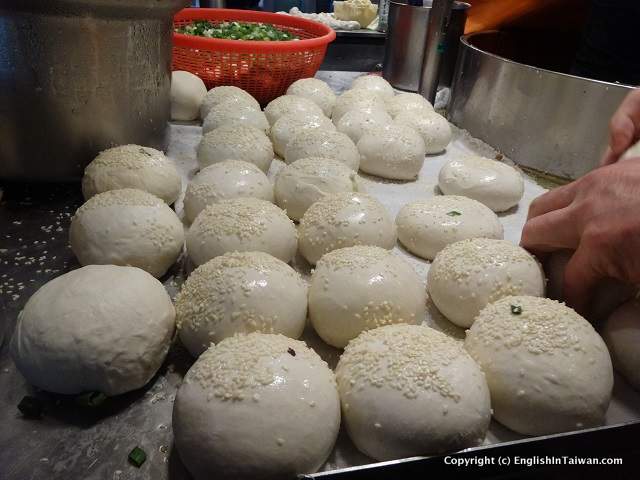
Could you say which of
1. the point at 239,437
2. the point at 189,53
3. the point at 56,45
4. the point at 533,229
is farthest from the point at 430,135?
the point at 239,437

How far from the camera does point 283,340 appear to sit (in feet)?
4.07

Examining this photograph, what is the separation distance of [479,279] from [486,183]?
0.78 meters

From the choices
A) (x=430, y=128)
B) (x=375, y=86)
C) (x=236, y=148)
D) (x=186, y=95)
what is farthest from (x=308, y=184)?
(x=375, y=86)

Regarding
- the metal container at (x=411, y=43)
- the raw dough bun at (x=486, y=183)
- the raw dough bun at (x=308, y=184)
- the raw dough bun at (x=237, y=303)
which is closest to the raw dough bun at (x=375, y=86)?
the metal container at (x=411, y=43)

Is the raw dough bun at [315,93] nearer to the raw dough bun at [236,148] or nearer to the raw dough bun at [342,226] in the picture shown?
the raw dough bun at [236,148]

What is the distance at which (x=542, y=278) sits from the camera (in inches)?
63.9

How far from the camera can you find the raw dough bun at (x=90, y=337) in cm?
118

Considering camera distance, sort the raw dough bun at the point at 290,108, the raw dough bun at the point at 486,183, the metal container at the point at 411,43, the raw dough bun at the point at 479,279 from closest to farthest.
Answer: the raw dough bun at the point at 479,279 → the raw dough bun at the point at 486,183 → the raw dough bun at the point at 290,108 → the metal container at the point at 411,43

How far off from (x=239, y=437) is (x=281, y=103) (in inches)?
85.7

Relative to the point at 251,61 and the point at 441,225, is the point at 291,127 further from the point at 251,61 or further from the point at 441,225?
the point at 441,225

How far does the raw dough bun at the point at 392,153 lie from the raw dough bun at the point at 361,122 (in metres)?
0.14

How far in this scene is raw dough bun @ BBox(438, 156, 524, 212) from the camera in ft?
7.26

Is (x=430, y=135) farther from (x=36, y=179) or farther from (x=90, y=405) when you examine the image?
(x=90, y=405)

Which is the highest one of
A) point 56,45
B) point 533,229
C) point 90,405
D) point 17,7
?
point 17,7
